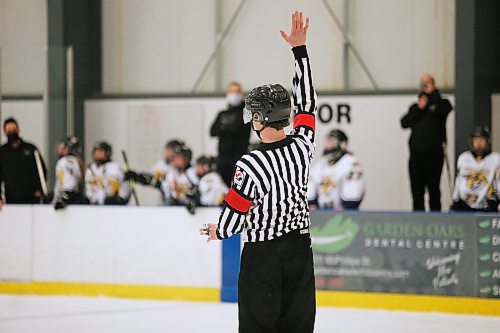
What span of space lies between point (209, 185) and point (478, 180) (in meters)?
2.45

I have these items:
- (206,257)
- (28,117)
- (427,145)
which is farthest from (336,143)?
(28,117)

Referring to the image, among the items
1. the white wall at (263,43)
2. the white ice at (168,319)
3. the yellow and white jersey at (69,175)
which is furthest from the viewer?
the white wall at (263,43)

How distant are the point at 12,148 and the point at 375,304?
4188mm

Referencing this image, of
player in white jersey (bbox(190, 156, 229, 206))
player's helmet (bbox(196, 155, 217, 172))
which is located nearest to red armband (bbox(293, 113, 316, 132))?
player in white jersey (bbox(190, 156, 229, 206))

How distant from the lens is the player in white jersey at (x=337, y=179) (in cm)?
948

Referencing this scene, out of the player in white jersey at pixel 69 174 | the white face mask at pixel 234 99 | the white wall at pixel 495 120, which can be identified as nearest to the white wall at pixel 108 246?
the player in white jersey at pixel 69 174

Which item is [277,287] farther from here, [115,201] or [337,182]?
[115,201]

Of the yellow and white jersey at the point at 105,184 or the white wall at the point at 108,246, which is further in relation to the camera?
A: the yellow and white jersey at the point at 105,184

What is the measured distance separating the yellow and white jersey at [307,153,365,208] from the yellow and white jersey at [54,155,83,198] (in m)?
2.26

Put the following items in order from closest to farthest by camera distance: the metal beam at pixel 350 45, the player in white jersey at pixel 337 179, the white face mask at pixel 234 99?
the player in white jersey at pixel 337 179, the white face mask at pixel 234 99, the metal beam at pixel 350 45

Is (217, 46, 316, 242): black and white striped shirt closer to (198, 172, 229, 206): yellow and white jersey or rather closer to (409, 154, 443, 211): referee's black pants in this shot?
(198, 172, 229, 206): yellow and white jersey

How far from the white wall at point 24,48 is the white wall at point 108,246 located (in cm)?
465

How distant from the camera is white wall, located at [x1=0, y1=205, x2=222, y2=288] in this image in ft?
29.5

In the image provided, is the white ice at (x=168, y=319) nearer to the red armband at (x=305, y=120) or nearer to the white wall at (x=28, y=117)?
the red armband at (x=305, y=120)
